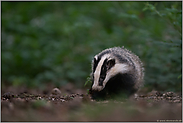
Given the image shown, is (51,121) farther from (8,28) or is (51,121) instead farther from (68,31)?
(8,28)

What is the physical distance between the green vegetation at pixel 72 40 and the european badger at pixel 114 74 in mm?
1750

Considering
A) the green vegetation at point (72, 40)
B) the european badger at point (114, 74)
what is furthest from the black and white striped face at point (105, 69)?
the green vegetation at point (72, 40)

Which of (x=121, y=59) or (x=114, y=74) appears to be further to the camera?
(x=121, y=59)

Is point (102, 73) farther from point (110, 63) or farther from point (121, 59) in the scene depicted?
point (121, 59)

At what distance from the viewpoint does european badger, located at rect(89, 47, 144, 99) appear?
430 cm

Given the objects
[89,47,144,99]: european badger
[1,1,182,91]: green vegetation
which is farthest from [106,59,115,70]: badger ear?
[1,1,182,91]: green vegetation

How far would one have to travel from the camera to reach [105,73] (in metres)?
4.42

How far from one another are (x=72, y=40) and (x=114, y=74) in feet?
15.9

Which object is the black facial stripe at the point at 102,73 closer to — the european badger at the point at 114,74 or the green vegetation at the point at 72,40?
the european badger at the point at 114,74

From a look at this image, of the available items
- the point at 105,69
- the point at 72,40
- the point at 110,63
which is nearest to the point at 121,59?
the point at 110,63

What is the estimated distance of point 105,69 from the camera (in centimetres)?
445

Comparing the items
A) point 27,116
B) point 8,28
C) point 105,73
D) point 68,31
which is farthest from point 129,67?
point 8,28

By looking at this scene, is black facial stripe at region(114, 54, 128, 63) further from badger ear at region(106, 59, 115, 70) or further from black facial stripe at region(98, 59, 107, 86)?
black facial stripe at region(98, 59, 107, 86)

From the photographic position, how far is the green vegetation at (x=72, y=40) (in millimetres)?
7051
